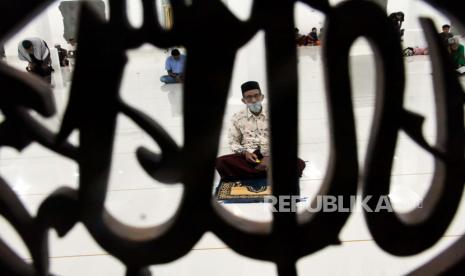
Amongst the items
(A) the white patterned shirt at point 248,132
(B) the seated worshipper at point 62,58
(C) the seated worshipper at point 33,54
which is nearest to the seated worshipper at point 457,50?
(A) the white patterned shirt at point 248,132

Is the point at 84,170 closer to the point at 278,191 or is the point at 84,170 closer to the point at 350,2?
the point at 278,191

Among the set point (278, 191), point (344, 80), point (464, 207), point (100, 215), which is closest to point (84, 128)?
point (100, 215)

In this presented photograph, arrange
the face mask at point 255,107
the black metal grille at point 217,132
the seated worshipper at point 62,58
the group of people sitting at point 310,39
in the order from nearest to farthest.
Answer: the black metal grille at point 217,132 → the face mask at point 255,107 → the seated worshipper at point 62,58 → the group of people sitting at point 310,39

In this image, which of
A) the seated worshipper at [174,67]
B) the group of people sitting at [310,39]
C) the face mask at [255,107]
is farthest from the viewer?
the group of people sitting at [310,39]

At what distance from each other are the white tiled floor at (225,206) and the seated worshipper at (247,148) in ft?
0.83

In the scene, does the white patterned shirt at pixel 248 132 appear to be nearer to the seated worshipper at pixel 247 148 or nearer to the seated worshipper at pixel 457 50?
the seated worshipper at pixel 247 148

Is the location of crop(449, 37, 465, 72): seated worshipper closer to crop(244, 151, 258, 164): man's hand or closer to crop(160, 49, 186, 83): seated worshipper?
crop(244, 151, 258, 164): man's hand

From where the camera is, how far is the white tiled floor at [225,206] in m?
1.70

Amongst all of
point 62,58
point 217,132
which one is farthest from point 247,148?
point 62,58

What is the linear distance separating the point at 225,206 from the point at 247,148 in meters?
0.37

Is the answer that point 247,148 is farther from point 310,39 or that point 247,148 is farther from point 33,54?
point 310,39

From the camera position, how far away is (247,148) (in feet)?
7.83

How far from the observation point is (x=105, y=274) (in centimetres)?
169

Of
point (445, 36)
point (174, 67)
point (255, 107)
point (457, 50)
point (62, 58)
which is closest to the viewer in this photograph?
point (445, 36)
